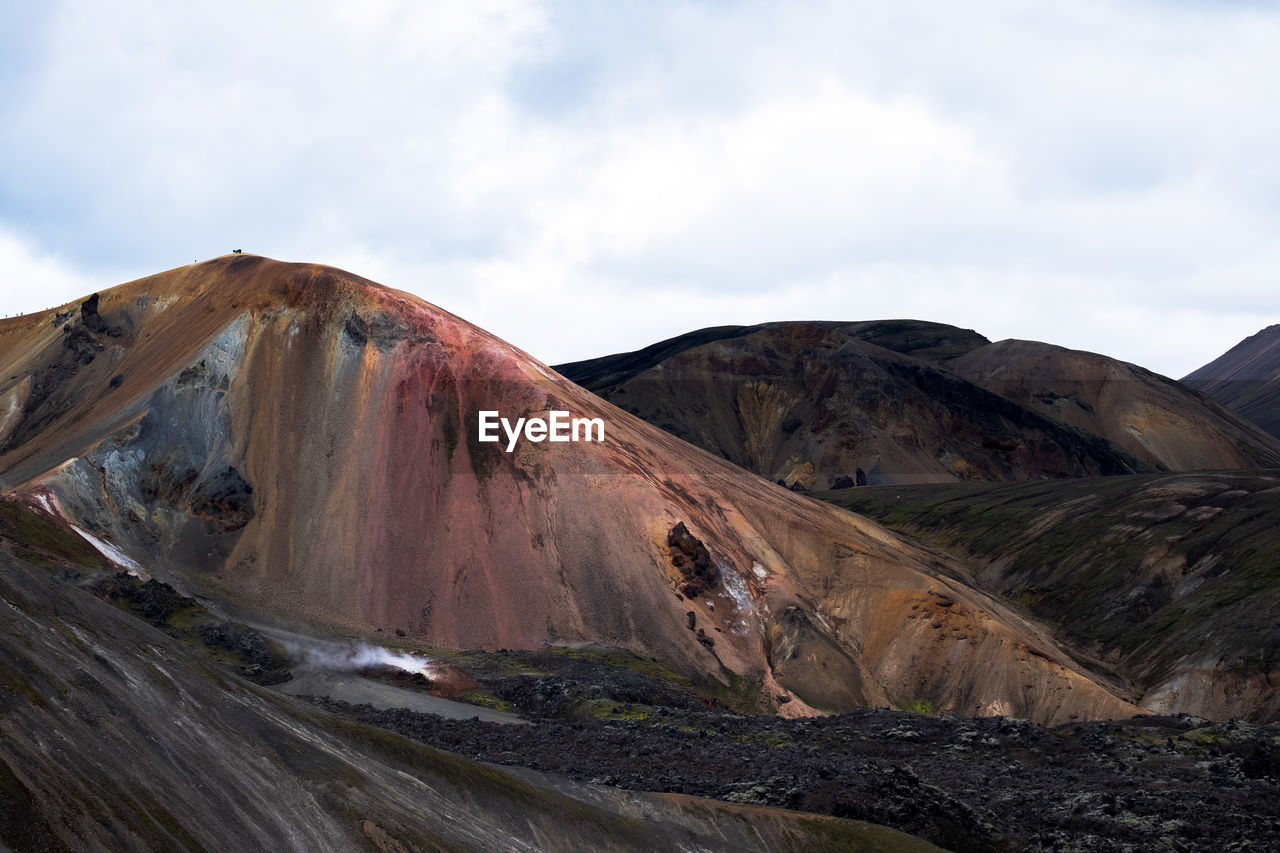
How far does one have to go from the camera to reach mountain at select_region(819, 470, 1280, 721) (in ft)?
191

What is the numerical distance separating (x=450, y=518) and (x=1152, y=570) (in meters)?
44.0

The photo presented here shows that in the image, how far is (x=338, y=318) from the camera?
7238cm

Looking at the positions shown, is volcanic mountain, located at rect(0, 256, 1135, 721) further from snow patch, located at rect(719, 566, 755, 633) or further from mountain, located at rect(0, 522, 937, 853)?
mountain, located at rect(0, 522, 937, 853)

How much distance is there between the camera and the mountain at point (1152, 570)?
191ft

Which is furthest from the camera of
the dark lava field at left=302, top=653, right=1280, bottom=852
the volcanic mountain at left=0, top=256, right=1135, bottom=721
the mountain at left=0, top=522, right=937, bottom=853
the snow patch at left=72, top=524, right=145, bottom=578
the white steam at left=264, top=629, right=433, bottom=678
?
the volcanic mountain at left=0, top=256, right=1135, bottom=721

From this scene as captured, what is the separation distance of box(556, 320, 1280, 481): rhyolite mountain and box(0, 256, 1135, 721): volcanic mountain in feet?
200

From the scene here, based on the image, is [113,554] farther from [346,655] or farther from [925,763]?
[925,763]

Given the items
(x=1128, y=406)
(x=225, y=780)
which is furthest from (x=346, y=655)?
(x=1128, y=406)

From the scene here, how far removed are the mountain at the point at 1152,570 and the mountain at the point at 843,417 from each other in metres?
27.0

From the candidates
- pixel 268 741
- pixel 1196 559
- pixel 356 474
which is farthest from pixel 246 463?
pixel 1196 559

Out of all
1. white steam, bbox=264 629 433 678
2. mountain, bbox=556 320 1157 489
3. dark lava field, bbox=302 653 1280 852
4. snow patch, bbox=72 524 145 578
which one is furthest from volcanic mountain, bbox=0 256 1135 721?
mountain, bbox=556 320 1157 489

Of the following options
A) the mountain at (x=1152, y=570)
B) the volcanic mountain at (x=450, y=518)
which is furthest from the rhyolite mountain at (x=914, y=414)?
the volcanic mountain at (x=450, y=518)

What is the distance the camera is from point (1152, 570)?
74312mm

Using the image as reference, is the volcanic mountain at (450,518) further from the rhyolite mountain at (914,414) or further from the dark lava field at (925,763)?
the rhyolite mountain at (914,414)
